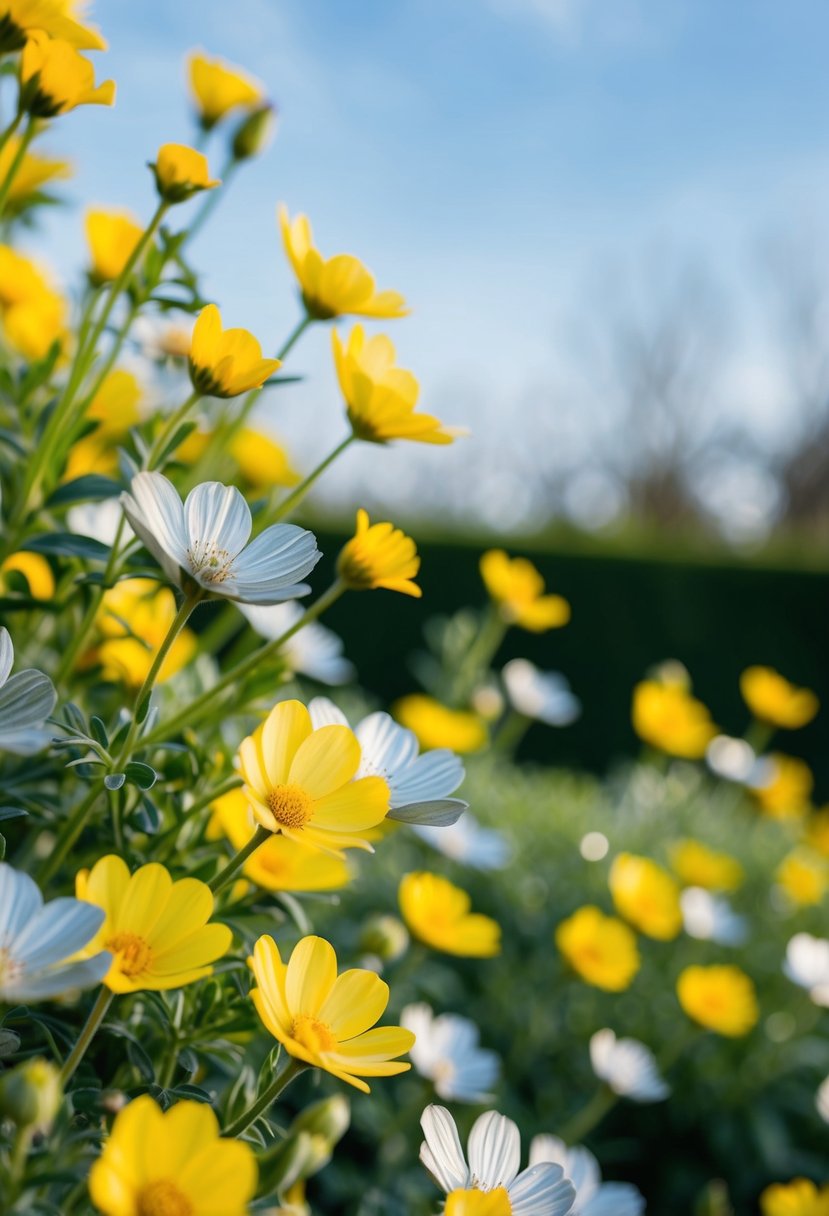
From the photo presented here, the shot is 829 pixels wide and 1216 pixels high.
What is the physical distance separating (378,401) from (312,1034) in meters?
0.39

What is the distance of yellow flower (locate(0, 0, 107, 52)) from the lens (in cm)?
68

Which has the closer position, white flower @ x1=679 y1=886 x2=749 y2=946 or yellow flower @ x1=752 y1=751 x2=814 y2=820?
white flower @ x1=679 y1=886 x2=749 y2=946

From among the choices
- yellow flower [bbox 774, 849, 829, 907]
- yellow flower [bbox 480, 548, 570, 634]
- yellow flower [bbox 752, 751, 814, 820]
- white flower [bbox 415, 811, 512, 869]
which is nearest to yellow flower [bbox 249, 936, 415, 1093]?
white flower [bbox 415, 811, 512, 869]

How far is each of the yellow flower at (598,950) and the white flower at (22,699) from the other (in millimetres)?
899

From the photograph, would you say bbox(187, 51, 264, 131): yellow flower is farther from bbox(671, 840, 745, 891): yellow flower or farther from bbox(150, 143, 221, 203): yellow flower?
bbox(671, 840, 745, 891): yellow flower

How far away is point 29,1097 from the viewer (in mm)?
402

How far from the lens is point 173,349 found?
1234mm

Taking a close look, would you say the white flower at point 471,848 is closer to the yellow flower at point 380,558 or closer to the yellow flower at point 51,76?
the yellow flower at point 380,558

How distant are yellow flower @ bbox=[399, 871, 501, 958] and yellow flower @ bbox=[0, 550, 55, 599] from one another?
0.44 metres

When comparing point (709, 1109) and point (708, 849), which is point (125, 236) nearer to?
point (709, 1109)

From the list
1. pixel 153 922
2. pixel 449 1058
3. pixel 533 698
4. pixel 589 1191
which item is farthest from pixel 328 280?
pixel 533 698

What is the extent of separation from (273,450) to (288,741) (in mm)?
1028

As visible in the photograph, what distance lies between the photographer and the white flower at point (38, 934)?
0.44 metres

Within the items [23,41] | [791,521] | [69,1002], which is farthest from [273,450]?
[791,521]
